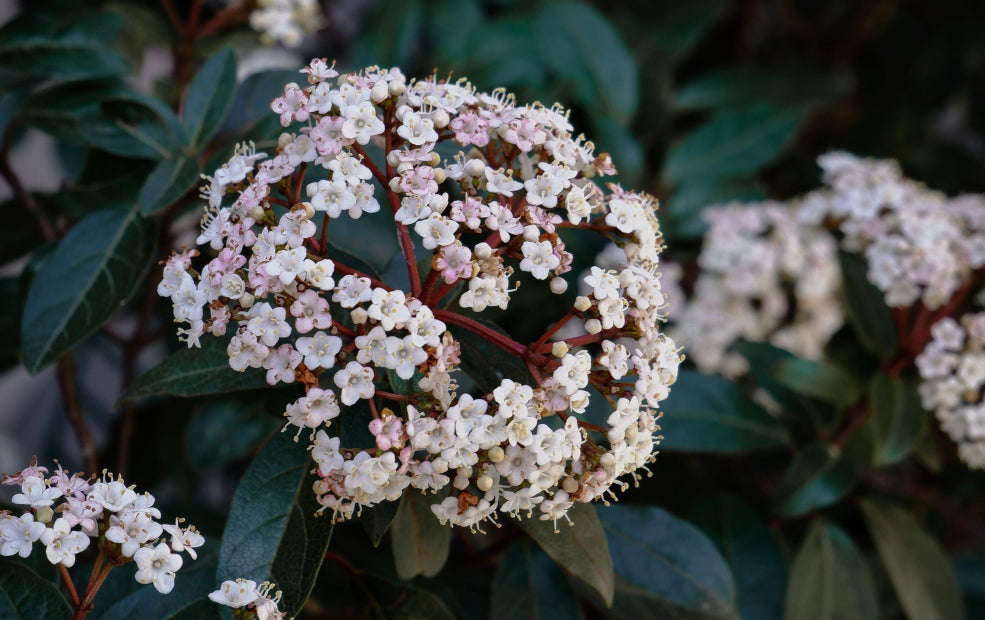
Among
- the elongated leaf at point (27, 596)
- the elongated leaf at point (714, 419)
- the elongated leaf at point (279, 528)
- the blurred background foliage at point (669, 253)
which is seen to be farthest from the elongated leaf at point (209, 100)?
the elongated leaf at point (714, 419)

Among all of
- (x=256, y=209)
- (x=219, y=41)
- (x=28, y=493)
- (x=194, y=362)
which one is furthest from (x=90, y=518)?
(x=219, y=41)

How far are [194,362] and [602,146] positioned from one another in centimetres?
111

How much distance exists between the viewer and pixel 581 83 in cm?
193

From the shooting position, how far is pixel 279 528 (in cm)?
88

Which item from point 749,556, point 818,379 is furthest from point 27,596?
point 818,379

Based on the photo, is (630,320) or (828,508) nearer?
(630,320)

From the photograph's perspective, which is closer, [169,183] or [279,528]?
[279,528]

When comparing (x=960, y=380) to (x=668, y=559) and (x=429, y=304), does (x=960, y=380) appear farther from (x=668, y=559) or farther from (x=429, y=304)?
(x=429, y=304)

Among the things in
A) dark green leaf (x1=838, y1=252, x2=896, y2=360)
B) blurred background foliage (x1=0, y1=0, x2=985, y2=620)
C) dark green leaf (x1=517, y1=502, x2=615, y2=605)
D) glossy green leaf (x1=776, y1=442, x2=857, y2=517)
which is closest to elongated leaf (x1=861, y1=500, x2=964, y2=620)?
blurred background foliage (x1=0, y1=0, x2=985, y2=620)

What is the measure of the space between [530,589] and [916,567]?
2.54ft

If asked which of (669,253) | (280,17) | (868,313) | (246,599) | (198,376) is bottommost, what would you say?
(246,599)

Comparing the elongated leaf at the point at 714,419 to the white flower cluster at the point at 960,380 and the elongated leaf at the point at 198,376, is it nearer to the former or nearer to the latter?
the white flower cluster at the point at 960,380

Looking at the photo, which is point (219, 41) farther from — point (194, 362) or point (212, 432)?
point (194, 362)

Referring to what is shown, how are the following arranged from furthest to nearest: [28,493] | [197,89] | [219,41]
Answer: [219,41], [197,89], [28,493]
